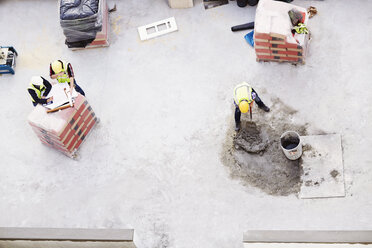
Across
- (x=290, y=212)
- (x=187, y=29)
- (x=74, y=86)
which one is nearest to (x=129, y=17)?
(x=187, y=29)

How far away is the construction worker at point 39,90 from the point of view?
507 inches

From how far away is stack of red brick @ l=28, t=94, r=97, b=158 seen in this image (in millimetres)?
12789

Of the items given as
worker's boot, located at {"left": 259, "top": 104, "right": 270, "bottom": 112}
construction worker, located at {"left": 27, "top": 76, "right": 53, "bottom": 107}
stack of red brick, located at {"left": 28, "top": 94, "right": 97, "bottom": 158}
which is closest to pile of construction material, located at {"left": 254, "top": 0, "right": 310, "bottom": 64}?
worker's boot, located at {"left": 259, "top": 104, "right": 270, "bottom": 112}

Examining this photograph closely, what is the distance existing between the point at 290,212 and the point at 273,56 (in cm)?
355

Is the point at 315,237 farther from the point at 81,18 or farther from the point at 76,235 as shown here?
the point at 81,18

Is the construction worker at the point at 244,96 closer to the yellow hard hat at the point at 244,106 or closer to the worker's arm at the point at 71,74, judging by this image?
the yellow hard hat at the point at 244,106

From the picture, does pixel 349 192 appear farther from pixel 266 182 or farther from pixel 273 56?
pixel 273 56

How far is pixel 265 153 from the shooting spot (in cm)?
1285

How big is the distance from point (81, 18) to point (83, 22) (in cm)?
14

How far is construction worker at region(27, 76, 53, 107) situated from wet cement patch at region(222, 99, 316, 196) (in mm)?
3881

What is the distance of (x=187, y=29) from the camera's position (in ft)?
48.0

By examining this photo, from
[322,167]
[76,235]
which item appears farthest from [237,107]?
[76,235]

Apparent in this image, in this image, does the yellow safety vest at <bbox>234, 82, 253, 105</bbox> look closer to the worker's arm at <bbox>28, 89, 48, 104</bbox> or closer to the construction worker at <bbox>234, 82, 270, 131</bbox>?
the construction worker at <bbox>234, 82, 270, 131</bbox>

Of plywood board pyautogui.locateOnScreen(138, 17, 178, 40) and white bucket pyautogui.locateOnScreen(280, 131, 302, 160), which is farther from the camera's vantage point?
plywood board pyautogui.locateOnScreen(138, 17, 178, 40)
